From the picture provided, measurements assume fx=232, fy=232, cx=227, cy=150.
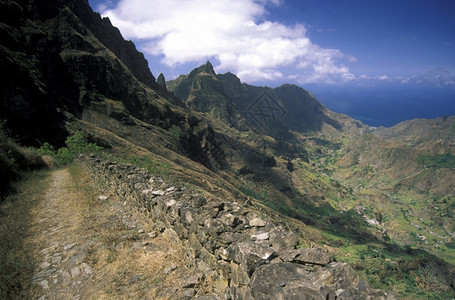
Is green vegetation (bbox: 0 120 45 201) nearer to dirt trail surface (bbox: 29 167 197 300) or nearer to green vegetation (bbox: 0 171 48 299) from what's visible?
green vegetation (bbox: 0 171 48 299)

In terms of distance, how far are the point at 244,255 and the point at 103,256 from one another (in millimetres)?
5776

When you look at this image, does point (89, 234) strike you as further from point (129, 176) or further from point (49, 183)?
point (49, 183)

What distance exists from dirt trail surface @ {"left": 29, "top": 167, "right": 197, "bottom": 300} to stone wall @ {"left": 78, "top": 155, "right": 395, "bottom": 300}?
701mm

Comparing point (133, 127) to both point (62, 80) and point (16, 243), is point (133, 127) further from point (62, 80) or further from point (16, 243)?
point (16, 243)

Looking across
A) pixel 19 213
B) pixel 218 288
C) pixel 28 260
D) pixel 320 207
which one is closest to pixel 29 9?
pixel 19 213

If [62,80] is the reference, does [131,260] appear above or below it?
below

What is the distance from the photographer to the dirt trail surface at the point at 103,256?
6699 mm

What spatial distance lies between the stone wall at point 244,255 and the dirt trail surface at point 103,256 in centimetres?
70

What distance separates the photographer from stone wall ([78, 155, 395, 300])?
4.32 m

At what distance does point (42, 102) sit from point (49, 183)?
122 ft

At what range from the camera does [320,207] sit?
16375 cm

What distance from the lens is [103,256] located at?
26.7 ft

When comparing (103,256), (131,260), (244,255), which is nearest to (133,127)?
(103,256)

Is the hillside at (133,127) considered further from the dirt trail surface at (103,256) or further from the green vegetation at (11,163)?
the green vegetation at (11,163)
